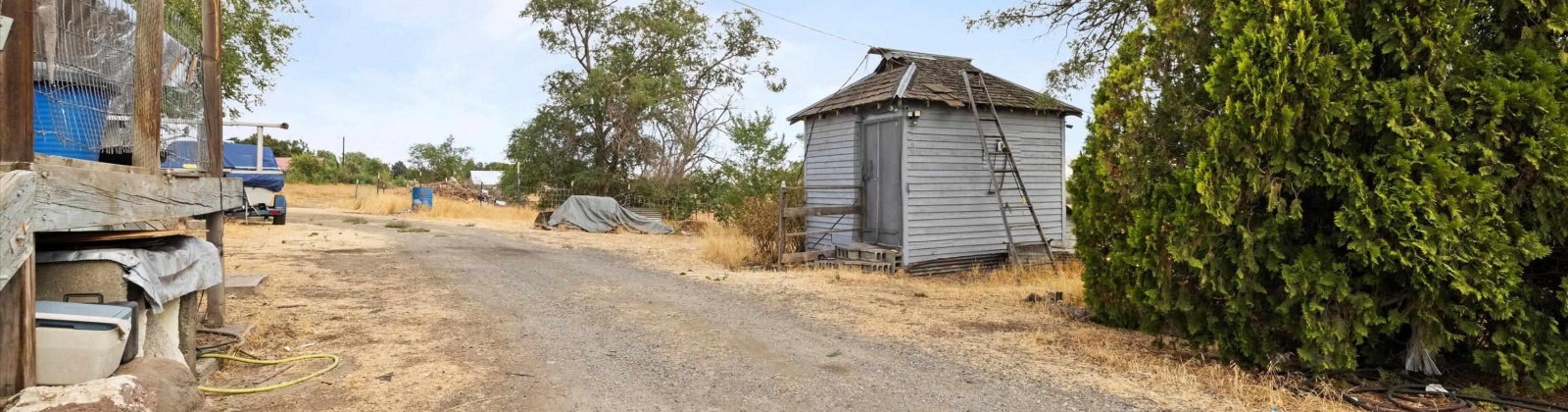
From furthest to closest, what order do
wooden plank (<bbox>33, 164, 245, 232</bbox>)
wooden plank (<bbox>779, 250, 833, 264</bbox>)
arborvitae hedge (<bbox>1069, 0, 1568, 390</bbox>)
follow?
1. wooden plank (<bbox>779, 250, 833, 264</bbox>)
2. arborvitae hedge (<bbox>1069, 0, 1568, 390</bbox>)
3. wooden plank (<bbox>33, 164, 245, 232</bbox>)

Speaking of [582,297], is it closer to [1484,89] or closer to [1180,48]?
[1180,48]

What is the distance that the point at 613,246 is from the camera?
1678cm

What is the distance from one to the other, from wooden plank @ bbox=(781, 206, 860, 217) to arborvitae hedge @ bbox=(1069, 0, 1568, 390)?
701cm

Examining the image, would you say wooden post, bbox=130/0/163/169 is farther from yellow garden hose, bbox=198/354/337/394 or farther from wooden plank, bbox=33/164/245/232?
yellow garden hose, bbox=198/354/337/394

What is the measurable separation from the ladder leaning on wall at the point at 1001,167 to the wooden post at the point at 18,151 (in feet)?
34.6

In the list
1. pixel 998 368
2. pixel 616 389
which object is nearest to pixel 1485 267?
pixel 998 368

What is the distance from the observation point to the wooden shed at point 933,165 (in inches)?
471

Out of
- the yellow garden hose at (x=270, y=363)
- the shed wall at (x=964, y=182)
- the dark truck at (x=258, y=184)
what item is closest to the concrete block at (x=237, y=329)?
the yellow garden hose at (x=270, y=363)

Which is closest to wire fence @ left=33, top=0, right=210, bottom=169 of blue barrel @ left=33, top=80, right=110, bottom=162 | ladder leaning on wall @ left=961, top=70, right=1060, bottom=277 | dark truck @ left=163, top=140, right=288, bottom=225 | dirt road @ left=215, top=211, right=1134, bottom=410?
blue barrel @ left=33, top=80, right=110, bottom=162

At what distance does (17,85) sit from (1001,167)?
37.9 feet

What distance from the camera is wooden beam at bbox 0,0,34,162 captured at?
3.07m

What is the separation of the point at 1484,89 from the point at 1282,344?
6.01ft

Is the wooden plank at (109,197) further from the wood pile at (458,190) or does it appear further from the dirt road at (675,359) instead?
the wood pile at (458,190)

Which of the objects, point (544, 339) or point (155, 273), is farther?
point (544, 339)
